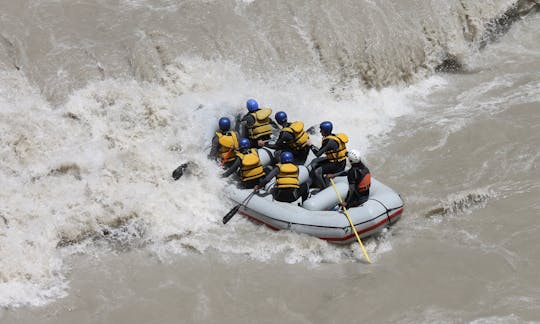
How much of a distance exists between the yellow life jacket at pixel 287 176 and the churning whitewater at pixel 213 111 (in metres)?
0.68

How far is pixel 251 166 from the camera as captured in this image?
7.66 m

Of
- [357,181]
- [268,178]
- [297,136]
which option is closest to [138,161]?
[268,178]

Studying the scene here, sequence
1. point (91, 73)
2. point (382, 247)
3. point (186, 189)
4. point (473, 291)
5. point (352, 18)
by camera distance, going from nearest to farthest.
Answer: point (473, 291) → point (382, 247) → point (186, 189) → point (91, 73) → point (352, 18)

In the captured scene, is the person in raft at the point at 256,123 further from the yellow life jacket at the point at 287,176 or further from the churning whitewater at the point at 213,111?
→ the yellow life jacket at the point at 287,176

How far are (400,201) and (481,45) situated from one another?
679 centimetres

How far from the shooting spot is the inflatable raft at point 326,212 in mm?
6965

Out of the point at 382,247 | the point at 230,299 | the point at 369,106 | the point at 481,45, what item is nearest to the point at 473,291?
the point at 382,247

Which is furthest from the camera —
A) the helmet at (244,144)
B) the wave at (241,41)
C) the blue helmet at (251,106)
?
the wave at (241,41)

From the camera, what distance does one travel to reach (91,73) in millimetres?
9859

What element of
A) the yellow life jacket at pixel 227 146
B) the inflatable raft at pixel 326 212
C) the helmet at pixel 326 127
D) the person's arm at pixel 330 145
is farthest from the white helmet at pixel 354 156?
the yellow life jacket at pixel 227 146

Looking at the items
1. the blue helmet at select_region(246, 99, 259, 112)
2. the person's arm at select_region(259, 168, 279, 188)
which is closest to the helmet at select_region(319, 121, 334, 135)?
the person's arm at select_region(259, 168, 279, 188)

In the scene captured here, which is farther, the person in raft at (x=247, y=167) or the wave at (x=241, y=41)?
the wave at (x=241, y=41)

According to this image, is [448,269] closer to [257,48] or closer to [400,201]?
[400,201]

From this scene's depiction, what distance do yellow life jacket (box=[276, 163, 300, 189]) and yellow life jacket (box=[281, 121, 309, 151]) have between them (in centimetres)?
89
